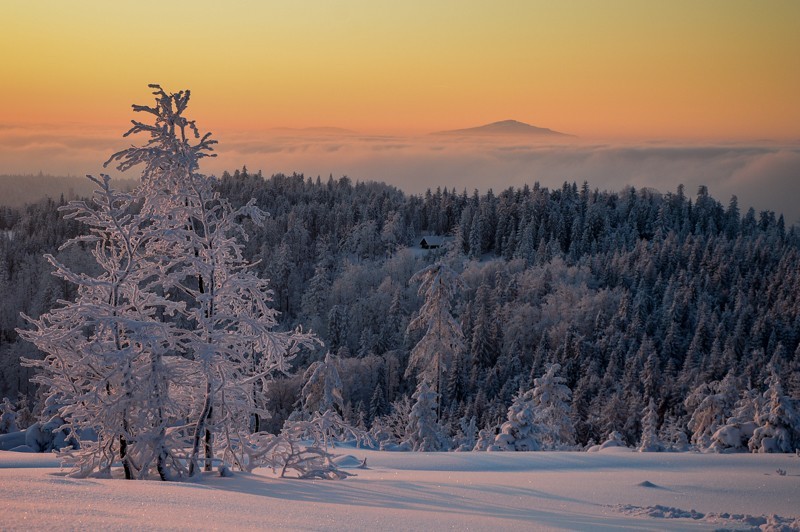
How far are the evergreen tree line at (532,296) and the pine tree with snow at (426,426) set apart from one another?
33 cm

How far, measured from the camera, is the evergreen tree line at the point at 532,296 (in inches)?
2950

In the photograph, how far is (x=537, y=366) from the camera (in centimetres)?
8419

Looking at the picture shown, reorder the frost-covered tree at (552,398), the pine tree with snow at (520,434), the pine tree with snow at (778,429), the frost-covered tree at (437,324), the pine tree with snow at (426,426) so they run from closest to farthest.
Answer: the pine tree with snow at (778,429), the pine tree with snow at (520,434), the frost-covered tree at (552,398), the pine tree with snow at (426,426), the frost-covered tree at (437,324)

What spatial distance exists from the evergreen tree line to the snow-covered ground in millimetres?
23397

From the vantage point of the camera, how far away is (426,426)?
33.2 metres

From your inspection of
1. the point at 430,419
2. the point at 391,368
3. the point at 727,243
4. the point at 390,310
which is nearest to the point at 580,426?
the point at 391,368

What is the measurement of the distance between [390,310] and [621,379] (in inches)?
1547

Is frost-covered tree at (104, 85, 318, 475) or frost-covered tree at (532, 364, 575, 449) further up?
frost-covered tree at (104, 85, 318, 475)

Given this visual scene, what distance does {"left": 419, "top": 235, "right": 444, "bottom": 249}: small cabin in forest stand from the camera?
14632cm

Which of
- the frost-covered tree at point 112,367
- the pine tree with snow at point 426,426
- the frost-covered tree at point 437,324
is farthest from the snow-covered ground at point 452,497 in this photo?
the frost-covered tree at point 437,324

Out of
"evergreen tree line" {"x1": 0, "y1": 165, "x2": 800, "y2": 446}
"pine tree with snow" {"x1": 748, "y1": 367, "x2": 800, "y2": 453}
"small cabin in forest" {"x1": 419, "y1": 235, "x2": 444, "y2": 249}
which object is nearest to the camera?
"pine tree with snow" {"x1": 748, "y1": 367, "x2": 800, "y2": 453}

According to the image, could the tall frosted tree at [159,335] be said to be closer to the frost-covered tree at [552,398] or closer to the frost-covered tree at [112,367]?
the frost-covered tree at [112,367]

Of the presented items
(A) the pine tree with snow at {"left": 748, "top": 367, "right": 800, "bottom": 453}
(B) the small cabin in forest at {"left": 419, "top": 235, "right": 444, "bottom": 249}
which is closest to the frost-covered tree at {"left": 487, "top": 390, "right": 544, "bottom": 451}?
(A) the pine tree with snow at {"left": 748, "top": 367, "right": 800, "bottom": 453}

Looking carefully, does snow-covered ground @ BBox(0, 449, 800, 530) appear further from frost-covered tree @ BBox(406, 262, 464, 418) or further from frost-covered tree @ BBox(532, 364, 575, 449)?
frost-covered tree @ BBox(406, 262, 464, 418)
